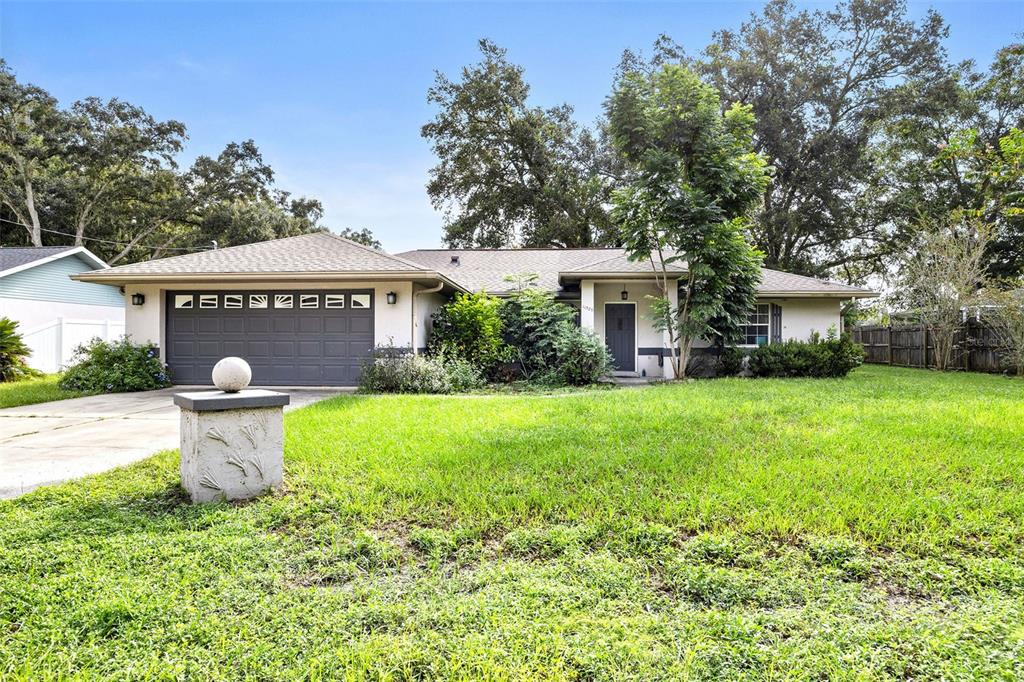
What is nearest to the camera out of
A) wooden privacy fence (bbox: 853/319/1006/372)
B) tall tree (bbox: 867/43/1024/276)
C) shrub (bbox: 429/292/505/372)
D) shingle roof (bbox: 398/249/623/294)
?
shrub (bbox: 429/292/505/372)

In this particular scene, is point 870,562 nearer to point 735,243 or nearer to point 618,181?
point 735,243

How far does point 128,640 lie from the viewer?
2.18 m

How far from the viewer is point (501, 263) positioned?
15.9 m

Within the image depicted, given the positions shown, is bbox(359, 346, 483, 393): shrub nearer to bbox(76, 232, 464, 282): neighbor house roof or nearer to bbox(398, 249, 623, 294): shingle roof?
bbox(76, 232, 464, 282): neighbor house roof

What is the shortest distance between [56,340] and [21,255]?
3088 millimetres

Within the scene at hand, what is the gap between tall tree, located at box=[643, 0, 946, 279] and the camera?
20.2m

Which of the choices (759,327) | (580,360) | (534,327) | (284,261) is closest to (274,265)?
(284,261)

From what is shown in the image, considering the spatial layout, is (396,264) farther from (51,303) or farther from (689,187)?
(51,303)

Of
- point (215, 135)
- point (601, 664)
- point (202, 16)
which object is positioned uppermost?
point (215, 135)

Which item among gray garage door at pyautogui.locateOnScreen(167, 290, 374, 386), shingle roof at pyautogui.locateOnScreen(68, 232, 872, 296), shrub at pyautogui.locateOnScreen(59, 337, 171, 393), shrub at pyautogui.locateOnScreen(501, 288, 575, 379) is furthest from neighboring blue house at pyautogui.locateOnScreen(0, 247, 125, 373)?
shrub at pyautogui.locateOnScreen(501, 288, 575, 379)

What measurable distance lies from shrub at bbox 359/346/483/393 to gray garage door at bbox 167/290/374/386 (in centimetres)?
84

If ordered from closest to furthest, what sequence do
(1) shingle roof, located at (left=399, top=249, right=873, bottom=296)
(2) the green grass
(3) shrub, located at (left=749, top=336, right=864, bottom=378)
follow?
(2) the green grass → (3) shrub, located at (left=749, top=336, right=864, bottom=378) → (1) shingle roof, located at (left=399, top=249, right=873, bottom=296)

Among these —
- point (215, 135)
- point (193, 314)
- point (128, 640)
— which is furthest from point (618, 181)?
point (128, 640)

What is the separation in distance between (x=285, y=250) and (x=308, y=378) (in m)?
3.15
